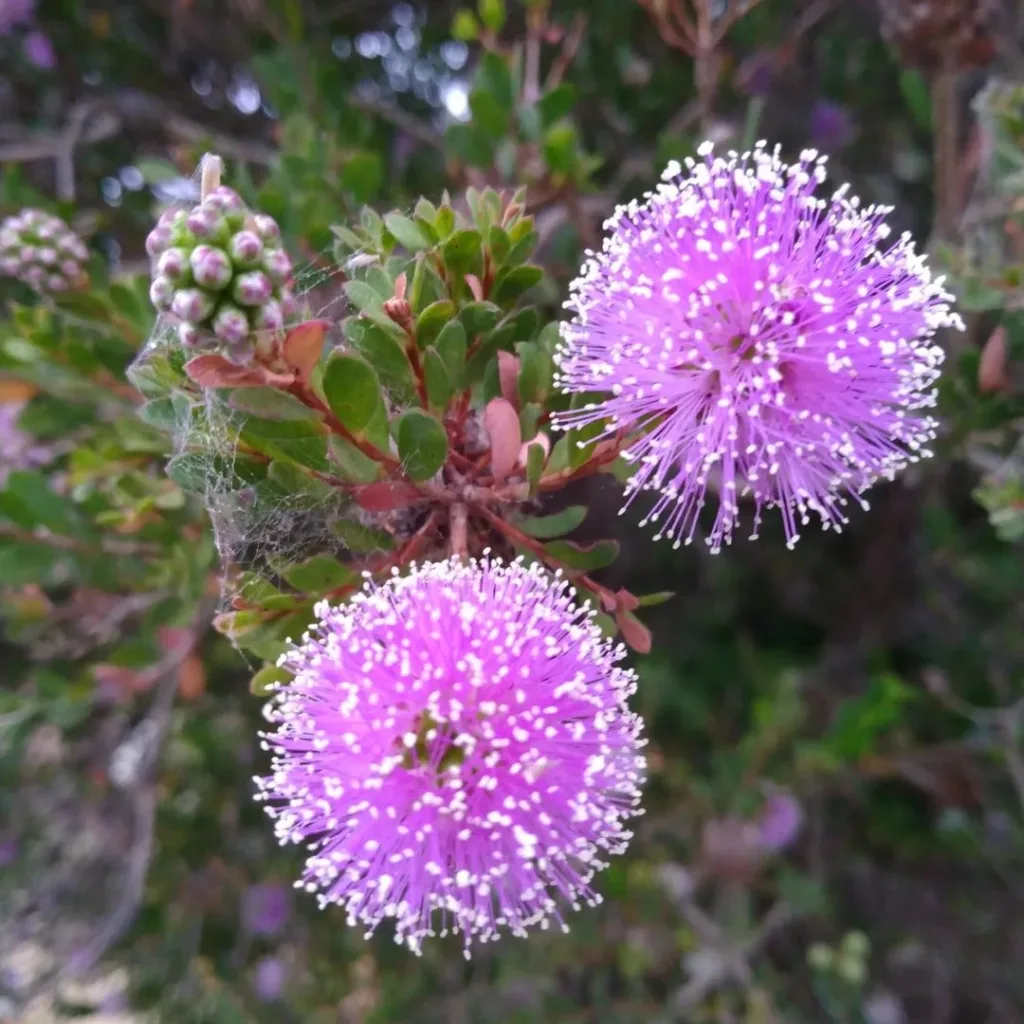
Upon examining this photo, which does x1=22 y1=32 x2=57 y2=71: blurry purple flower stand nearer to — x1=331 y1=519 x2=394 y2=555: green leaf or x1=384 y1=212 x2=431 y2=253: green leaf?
x1=384 y1=212 x2=431 y2=253: green leaf

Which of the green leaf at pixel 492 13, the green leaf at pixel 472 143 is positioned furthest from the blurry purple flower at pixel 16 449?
the green leaf at pixel 492 13

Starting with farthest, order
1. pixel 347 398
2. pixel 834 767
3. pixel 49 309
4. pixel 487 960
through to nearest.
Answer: pixel 487 960
pixel 834 767
pixel 49 309
pixel 347 398

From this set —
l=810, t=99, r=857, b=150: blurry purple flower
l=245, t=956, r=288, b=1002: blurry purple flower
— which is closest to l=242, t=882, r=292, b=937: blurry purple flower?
l=245, t=956, r=288, b=1002: blurry purple flower

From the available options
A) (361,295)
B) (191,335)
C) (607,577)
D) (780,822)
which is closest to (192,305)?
(191,335)

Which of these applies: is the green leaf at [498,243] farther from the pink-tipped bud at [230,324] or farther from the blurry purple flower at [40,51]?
the blurry purple flower at [40,51]

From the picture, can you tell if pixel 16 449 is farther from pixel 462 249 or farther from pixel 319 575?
pixel 462 249

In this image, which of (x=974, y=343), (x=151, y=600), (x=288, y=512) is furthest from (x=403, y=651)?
(x=974, y=343)

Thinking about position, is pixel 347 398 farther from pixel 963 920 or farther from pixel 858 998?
pixel 963 920
